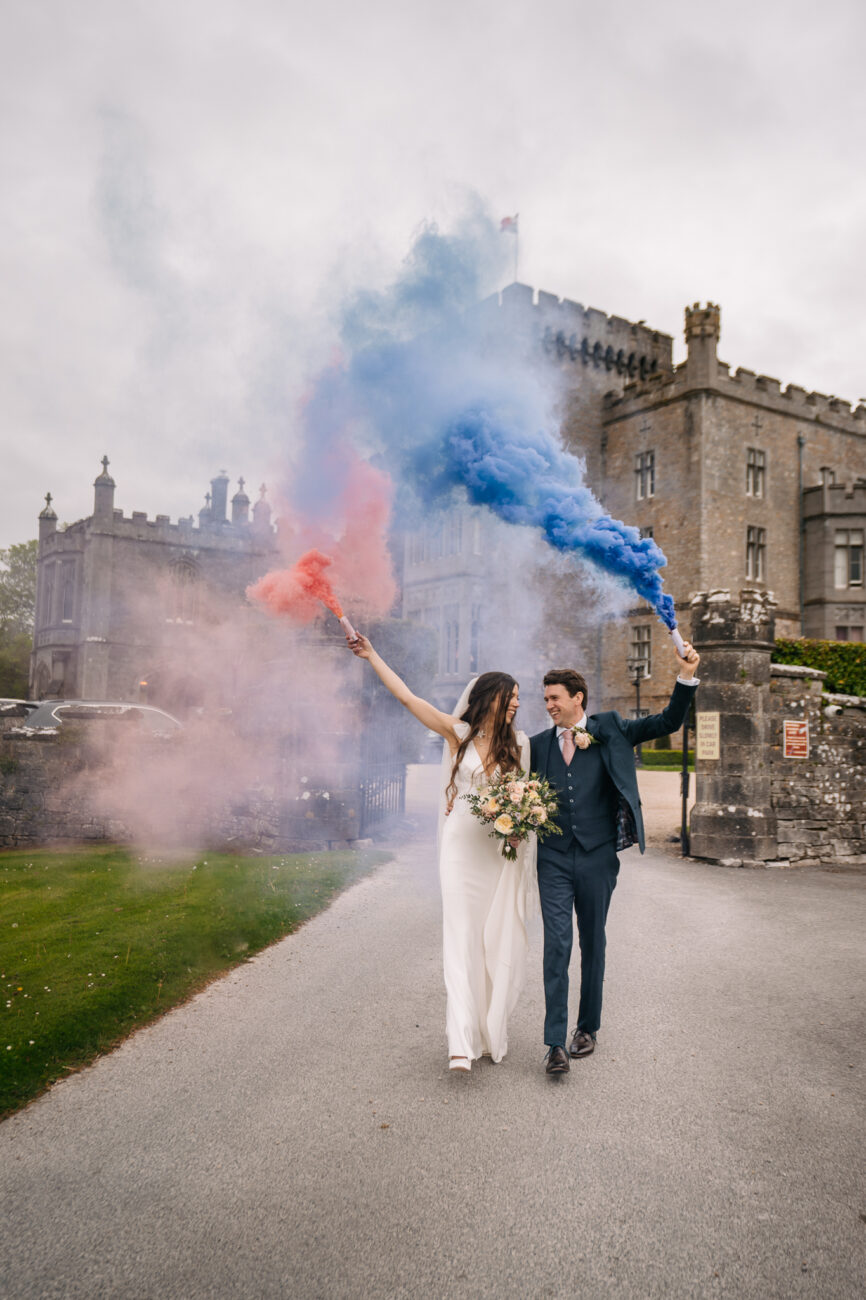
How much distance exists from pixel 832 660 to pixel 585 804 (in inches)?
518

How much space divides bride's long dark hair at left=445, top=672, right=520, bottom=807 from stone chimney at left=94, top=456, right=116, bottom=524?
150ft

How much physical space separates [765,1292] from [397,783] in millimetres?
11890

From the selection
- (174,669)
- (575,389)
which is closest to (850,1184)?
(174,669)

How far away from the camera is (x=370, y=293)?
1304 cm

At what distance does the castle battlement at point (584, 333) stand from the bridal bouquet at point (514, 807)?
2874cm

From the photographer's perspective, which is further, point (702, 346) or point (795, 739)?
point (702, 346)

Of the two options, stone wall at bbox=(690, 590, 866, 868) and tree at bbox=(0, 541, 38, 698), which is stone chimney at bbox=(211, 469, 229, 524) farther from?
stone wall at bbox=(690, 590, 866, 868)

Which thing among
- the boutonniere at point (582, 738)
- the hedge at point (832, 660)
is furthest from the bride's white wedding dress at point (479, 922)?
the hedge at point (832, 660)

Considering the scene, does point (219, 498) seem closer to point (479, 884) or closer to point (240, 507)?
point (240, 507)

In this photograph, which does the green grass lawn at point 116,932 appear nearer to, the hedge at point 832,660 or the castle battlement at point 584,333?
the hedge at point 832,660

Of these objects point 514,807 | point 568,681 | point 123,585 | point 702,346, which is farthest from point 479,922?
point 123,585

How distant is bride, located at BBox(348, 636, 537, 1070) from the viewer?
465cm

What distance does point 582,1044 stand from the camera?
4.77 meters

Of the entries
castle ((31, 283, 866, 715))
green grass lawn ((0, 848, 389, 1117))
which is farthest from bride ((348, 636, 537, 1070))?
A: castle ((31, 283, 866, 715))
